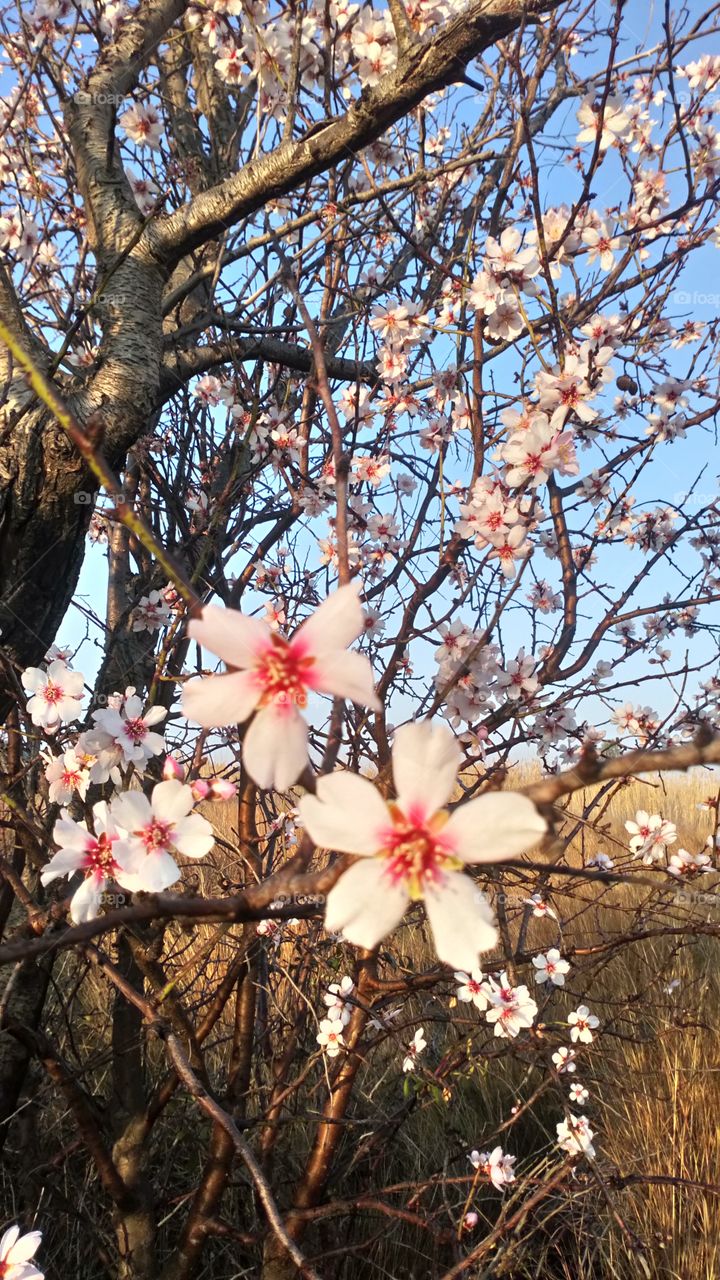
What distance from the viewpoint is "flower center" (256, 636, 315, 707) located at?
0.58m

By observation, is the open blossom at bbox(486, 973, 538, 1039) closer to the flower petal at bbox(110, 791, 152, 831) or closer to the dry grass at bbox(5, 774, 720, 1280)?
the dry grass at bbox(5, 774, 720, 1280)

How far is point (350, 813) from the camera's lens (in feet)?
1.69

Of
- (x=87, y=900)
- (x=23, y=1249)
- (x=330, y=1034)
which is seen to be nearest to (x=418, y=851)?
(x=87, y=900)

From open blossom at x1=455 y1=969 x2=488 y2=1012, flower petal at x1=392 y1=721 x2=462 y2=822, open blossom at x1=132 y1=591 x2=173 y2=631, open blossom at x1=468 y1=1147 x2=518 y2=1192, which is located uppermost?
open blossom at x1=132 y1=591 x2=173 y2=631

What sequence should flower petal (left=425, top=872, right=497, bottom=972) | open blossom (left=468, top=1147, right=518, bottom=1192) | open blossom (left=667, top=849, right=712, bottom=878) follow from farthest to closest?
open blossom (left=667, top=849, right=712, bottom=878) < open blossom (left=468, top=1147, right=518, bottom=1192) < flower petal (left=425, top=872, right=497, bottom=972)

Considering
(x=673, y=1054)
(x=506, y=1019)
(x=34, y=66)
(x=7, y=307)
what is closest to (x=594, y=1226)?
(x=673, y=1054)

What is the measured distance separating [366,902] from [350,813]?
0.06 m

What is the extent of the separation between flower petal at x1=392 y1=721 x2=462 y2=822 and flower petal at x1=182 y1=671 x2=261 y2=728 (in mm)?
118

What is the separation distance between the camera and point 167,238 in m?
2.22

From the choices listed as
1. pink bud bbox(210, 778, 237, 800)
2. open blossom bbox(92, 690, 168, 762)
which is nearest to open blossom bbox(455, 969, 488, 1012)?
open blossom bbox(92, 690, 168, 762)

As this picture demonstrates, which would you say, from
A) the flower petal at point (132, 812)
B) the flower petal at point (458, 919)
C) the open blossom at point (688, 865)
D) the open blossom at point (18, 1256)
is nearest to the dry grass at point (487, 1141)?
the open blossom at point (688, 865)

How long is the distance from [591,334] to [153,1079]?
2.85m

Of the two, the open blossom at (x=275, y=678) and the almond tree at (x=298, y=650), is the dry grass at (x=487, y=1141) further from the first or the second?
the open blossom at (x=275, y=678)

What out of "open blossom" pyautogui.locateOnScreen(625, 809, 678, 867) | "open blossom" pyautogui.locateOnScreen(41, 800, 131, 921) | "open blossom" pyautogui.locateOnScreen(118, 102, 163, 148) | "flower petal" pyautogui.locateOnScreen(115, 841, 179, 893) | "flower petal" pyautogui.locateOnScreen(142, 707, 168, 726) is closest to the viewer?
"flower petal" pyautogui.locateOnScreen(115, 841, 179, 893)
